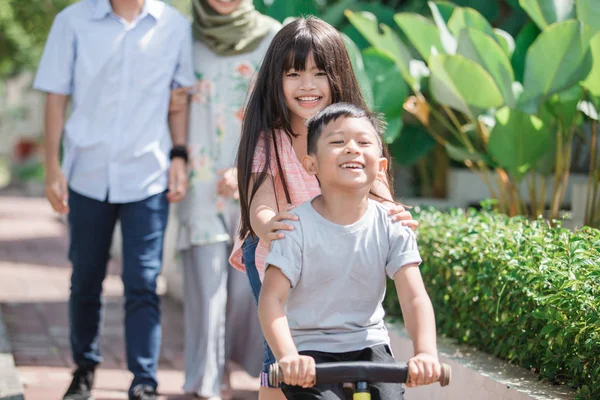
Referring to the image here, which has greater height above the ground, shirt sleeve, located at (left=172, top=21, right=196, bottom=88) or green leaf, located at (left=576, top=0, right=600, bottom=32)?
green leaf, located at (left=576, top=0, right=600, bottom=32)

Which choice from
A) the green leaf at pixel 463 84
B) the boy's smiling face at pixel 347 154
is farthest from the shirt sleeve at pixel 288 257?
the green leaf at pixel 463 84

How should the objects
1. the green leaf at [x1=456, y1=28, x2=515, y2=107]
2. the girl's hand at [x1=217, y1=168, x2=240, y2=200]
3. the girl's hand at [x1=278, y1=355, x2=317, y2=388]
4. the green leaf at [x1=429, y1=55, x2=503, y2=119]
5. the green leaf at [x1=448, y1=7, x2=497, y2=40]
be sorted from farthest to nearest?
1. the green leaf at [x1=448, y1=7, x2=497, y2=40]
2. the green leaf at [x1=456, y1=28, x2=515, y2=107]
3. the green leaf at [x1=429, y1=55, x2=503, y2=119]
4. the girl's hand at [x1=217, y1=168, x2=240, y2=200]
5. the girl's hand at [x1=278, y1=355, x2=317, y2=388]

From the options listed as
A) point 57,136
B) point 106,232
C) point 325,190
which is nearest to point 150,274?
point 106,232

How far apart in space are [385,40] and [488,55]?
2.15 feet

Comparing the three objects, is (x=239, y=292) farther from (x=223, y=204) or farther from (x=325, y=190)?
(x=325, y=190)

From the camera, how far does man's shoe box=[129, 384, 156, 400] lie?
388 cm

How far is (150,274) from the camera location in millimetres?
3979

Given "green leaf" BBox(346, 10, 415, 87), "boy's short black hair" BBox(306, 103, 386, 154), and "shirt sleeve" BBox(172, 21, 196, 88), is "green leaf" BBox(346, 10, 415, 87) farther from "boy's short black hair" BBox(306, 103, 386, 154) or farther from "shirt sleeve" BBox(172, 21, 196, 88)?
"boy's short black hair" BBox(306, 103, 386, 154)

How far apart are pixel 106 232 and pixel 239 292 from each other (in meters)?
0.71

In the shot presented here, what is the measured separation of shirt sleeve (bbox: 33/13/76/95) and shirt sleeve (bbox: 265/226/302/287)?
76.7 inches

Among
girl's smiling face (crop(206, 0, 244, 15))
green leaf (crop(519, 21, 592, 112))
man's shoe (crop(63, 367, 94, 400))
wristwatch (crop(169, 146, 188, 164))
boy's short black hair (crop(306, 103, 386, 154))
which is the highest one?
girl's smiling face (crop(206, 0, 244, 15))

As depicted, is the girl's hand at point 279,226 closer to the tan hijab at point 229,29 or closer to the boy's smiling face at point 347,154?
the boy's smiling face at point 347,154

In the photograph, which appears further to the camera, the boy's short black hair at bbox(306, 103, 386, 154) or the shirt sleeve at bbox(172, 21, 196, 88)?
the shirt sleeve at bbox(172, 21, 196, 88)

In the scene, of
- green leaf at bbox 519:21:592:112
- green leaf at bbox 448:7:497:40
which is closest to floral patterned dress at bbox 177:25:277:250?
green leaf at bbox 448:7:497:40
